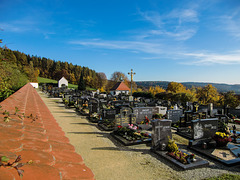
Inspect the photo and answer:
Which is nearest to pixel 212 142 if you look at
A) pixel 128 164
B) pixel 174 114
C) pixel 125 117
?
pixel 128 164

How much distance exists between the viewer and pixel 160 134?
869 cm

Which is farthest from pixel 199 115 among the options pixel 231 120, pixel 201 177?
pixel 201 177

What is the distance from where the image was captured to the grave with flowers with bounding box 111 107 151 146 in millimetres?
9773

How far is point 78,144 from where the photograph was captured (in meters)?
9.40

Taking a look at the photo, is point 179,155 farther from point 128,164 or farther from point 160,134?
point 128,164

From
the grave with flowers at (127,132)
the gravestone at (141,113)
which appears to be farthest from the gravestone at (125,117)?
the gravestone at (141,113)

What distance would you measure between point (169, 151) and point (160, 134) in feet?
3.19

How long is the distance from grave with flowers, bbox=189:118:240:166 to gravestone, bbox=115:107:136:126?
4.89 m

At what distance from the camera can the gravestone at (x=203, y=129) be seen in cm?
920

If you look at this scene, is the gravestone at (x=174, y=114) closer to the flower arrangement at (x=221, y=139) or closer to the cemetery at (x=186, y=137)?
the cemetery at (x=186, y=137)

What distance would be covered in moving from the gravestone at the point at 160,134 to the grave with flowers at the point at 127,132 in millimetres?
1270

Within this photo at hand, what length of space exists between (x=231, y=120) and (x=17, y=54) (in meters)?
115

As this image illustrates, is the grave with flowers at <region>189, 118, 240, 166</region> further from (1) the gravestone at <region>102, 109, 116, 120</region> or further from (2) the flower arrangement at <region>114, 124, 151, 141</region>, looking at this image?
(1) the gravestone at <region>102, 109, 116, 120</region>

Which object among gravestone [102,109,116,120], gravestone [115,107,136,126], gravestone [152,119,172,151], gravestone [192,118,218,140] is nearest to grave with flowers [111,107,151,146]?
gravestone [115,107,136,126]
